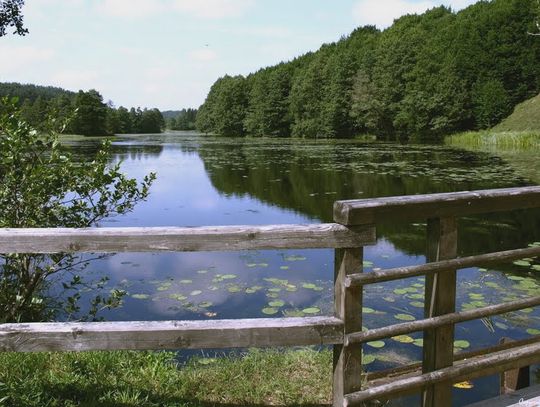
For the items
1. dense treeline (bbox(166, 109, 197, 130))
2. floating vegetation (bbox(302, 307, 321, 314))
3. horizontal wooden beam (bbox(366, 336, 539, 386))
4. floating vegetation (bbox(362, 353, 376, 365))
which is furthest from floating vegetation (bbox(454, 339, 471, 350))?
dense treeline (bbox(166, 109, 197, 130))

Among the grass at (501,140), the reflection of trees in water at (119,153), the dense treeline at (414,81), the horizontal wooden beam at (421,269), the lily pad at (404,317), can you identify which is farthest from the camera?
the dense treeline at (414,81)

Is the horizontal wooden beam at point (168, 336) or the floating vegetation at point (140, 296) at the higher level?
the horizontal wooden beam at point (168, 336)

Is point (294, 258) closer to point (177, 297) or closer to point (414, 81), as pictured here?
point (177, 297)

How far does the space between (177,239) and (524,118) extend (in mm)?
45285

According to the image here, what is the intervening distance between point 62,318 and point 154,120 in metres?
131

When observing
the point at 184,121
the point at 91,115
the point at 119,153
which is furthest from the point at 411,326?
the point at 184,121

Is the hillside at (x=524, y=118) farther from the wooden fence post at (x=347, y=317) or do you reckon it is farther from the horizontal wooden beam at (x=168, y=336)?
the horizontal wooden beam at (x=168, y=336)

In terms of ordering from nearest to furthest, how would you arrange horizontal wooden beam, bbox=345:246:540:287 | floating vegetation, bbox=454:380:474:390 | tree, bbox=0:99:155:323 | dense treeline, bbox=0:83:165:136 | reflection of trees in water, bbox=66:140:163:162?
horizontal wooden beam, bbox=345:246:540:287
floating vegetation, bbox=454:380:474:390
tree, bbox=0:99:155:323
reflection of trees in water, bbox=66:140:163:162
dense treeline, bbox=0:83:165:136

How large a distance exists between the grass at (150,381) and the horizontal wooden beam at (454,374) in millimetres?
963

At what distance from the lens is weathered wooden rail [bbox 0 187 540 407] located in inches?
105

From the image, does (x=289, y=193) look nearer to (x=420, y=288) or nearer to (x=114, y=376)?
(x=420, y=288)

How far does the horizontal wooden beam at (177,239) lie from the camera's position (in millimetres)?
2658

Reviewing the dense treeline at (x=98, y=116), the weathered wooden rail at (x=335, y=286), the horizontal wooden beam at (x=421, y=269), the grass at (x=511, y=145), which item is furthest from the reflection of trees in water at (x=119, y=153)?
the horizontal wooden beam at (x=421, y=269)

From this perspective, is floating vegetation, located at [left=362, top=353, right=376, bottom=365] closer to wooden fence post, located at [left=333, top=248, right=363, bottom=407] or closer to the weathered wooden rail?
the weathered wooden rail
